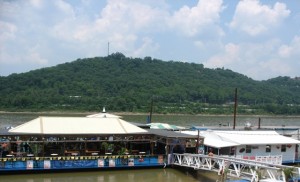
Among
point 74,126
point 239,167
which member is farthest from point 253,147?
point 74,126

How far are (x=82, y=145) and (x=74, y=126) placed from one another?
1701 mm

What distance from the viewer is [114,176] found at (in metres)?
27.3

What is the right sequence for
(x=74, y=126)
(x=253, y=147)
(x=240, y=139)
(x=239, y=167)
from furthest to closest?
(x=240, y=139), (x=253, y=147), (x=74, y=126), (x=239, y=167)

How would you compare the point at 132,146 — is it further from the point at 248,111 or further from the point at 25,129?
the point at 248,111

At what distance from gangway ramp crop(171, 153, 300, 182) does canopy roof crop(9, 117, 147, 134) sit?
432cm

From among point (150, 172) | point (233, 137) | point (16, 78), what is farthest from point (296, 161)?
point (16, 78)

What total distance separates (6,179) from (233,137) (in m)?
17.8

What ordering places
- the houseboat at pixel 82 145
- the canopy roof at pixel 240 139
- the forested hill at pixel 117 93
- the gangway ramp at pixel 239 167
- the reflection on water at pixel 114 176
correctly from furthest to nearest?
1. the forested hill at pixel 117 93
2. the canopy roof at pixel 240 139
3. the houseboat at pixel 82 145
4. the reflection on water at pixel 114 176
5. the gangway ramp at pixel 239 167

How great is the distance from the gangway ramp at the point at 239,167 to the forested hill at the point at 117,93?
95.9 meters

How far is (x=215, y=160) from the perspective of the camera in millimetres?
26828

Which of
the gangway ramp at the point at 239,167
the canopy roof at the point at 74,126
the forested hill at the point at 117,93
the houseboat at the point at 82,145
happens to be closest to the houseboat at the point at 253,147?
the houseboat at the point at 82,145

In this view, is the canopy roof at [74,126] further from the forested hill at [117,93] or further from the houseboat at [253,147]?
the forested hill at [117,93]

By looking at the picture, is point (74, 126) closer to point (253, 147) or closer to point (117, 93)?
point (253, 147)

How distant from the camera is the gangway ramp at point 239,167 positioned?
72.2 feet
